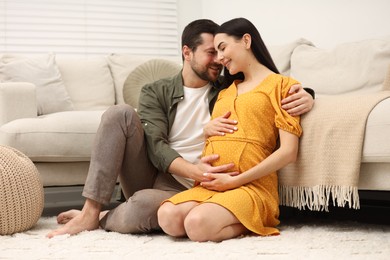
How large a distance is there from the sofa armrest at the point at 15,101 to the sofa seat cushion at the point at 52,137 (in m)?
0.14

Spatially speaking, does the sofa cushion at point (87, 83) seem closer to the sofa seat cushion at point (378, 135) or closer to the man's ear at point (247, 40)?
the man's ear at point (247, 40)

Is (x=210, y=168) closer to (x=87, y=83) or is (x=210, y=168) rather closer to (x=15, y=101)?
(x=15, y=101)

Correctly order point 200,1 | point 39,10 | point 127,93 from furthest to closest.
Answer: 1. point 200,1
2. point 39,10
3. point 127,93

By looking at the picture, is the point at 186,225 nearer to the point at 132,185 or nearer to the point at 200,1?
the point at 132,185

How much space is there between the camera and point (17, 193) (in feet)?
6.29

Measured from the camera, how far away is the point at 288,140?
180cm

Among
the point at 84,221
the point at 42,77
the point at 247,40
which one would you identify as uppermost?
the point at 247,40

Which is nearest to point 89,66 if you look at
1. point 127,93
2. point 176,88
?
point 127,93

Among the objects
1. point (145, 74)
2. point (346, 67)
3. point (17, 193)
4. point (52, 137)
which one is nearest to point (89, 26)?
point (145, 74)

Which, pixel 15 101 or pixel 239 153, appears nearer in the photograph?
pixel 239 153

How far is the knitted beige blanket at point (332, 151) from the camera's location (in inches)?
68.4

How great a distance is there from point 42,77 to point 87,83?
1.00ft

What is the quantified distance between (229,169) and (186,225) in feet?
0.81

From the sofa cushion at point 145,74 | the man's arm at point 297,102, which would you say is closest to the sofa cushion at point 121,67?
the sofa cushion at point 145,74
